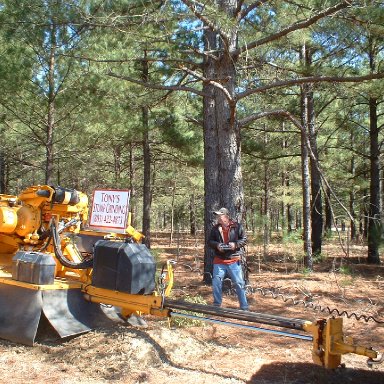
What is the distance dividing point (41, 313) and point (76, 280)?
79cm

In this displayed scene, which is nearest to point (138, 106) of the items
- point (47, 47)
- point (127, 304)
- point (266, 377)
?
point (47, 47)

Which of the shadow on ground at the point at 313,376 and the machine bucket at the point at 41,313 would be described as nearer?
the shadow on ground at the point at 313,376

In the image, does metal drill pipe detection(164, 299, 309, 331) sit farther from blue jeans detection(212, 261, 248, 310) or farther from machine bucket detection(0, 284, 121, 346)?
blue jeans detection(212, 261, 248, 310)

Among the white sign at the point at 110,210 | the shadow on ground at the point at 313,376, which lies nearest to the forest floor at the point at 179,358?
the shadow on ground at the point at 313,376

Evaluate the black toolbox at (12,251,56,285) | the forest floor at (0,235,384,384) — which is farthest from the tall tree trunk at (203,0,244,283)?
the black toolbox at (12,251,56,285)

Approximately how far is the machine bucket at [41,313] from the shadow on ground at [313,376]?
213 centimetres

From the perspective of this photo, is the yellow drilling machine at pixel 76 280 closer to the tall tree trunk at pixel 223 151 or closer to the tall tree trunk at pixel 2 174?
the tall tree trunk at pixel 223 151

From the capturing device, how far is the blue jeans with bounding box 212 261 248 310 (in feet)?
23.5

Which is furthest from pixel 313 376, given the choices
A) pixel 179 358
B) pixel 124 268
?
pixel 124 268

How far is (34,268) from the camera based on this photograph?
18.3 feet

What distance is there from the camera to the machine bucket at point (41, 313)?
5.38 m

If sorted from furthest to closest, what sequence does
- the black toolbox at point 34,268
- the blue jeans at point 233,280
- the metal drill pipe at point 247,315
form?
the blue jeans at point 233,280
the black toolbox at point 34,268
the metal drill pipe at point 247,315

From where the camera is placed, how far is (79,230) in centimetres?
677

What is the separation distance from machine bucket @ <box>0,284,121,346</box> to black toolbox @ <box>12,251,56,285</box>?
0.13 meters
